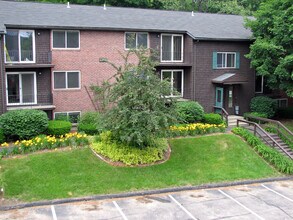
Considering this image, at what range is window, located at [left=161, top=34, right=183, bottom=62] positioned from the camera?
1060 inches

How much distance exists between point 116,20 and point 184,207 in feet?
52.4

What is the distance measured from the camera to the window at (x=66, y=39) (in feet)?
78.7

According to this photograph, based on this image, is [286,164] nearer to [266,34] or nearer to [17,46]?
[266,34]

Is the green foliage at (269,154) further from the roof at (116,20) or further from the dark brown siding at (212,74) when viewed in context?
the roof at (116,20)

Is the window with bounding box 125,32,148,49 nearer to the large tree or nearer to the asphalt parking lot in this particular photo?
the large tree

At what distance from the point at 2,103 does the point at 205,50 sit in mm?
13985

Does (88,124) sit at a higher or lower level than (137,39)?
lower

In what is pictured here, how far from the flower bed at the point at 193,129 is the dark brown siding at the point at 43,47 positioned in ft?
29.6

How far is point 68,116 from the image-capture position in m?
23.9

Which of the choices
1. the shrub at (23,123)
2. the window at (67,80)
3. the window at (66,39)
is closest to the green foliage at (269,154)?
the window at (67,80)

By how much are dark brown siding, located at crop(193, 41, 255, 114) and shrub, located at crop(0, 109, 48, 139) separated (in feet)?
36.9

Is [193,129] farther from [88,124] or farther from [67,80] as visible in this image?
[67,80]

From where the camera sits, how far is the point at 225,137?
2167cm

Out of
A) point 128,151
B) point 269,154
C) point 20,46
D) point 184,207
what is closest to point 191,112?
point 269,154
